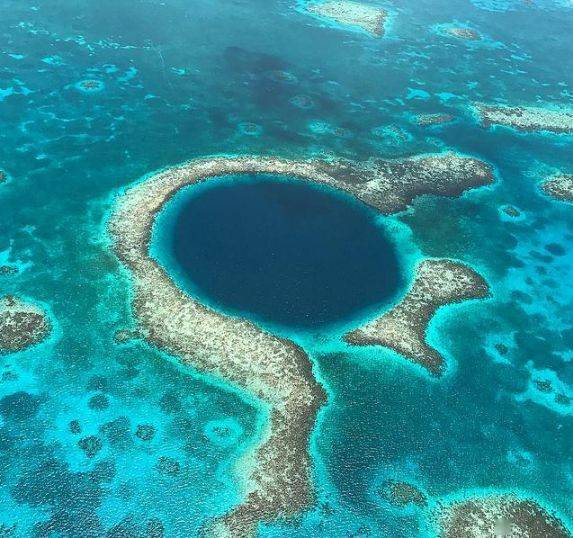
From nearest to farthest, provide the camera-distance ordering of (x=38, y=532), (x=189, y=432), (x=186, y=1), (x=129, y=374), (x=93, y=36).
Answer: (x=38, y=532)
(x=189, y=432)
(x=129, y=374)
(x=93, y=36)
(x=186, y=1)

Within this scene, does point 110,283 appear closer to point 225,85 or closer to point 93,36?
point 225,85

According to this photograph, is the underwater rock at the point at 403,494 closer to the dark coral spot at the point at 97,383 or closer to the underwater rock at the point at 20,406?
the dark coral spot at the point at 97,383

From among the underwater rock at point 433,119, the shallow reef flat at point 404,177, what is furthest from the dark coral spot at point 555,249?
the underwater rock at point 433,119

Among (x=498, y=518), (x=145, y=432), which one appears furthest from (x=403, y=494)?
(x=145, y=432)

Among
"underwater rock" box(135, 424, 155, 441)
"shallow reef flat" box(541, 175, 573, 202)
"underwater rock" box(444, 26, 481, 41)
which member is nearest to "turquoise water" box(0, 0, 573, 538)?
"underwater rock" box(135, 424, 155, 441)

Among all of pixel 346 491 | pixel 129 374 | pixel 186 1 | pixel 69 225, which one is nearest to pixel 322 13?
pixel 186 1
